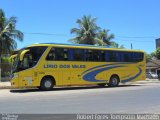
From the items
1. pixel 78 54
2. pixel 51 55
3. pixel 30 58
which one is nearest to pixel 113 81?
pixel 78 54

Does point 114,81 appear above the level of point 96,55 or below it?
below

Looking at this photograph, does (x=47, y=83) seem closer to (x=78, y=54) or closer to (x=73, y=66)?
(x=73, y=66)

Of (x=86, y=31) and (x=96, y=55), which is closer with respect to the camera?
(x=96, y=55)

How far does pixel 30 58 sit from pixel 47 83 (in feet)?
7.19

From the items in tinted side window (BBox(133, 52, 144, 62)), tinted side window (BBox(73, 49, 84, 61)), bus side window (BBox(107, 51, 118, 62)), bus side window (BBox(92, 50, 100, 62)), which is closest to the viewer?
tinted side window (BBox(73, 49, 84, 61))

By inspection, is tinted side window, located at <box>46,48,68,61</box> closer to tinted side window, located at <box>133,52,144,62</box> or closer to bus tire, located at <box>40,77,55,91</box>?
bus tire, located at <box>40,77,55,91</box>

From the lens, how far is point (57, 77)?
1080 inches

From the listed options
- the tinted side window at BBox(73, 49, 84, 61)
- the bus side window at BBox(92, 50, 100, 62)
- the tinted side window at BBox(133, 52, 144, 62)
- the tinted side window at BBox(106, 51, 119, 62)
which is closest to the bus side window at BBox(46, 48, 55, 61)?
the tinted side window at BBox(73, 49, 84, 61)

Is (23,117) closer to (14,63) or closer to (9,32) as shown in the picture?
(14,63)

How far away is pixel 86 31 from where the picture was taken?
63188mm

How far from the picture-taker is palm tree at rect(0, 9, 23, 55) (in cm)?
5497

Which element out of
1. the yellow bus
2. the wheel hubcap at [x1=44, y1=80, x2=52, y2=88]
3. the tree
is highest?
the tree

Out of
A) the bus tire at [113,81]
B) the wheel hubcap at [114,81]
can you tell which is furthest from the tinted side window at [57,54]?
the wheel hubcap at [114,81]

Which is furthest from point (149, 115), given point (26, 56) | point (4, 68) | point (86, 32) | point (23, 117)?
point (86, 32)
